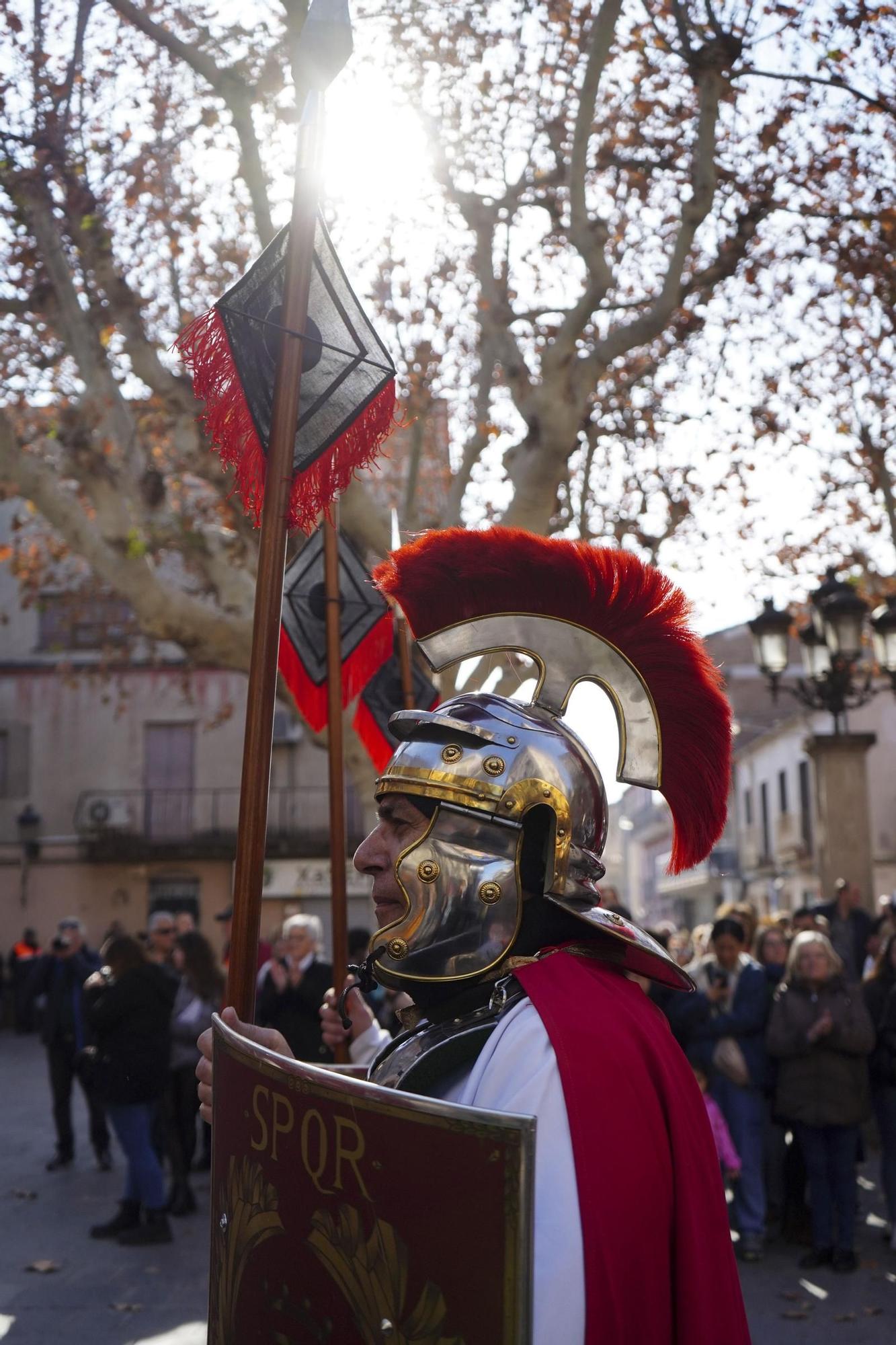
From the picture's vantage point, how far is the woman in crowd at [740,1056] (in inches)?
297

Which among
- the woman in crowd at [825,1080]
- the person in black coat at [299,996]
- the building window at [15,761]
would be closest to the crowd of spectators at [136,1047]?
the person in black coat at [299,996]

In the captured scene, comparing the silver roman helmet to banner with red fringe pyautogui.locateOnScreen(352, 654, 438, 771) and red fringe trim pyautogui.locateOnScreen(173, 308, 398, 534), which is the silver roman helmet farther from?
banner with red fringe pyautogui.locateOnScreen(352, 654, 438, 771)

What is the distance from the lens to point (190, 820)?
31406 mm

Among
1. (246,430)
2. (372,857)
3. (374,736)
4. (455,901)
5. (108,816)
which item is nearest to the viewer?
(455,901)

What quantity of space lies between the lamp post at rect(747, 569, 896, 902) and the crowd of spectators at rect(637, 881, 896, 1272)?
3.26 metres

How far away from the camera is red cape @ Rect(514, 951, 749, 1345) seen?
196cm

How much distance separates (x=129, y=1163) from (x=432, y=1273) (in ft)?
22.7

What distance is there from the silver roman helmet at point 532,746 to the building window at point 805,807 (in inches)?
1492

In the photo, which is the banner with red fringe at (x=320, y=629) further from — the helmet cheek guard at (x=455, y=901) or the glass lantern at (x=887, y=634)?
the glass lantern at (x=887, y=634)

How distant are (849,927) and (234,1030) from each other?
365 inches

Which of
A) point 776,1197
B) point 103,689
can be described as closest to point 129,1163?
point 776,1197

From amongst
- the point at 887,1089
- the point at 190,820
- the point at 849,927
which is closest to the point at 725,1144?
the point at 887,1089

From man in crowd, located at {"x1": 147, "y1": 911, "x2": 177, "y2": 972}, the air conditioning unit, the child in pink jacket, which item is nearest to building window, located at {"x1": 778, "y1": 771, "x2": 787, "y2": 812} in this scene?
the air conditioning unit

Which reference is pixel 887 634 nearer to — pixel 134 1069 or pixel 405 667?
pixel 405 667
